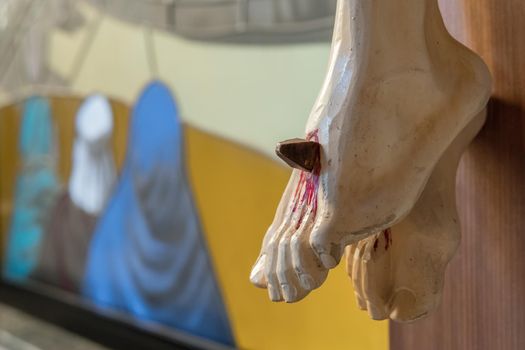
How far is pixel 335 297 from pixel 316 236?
0.29 m

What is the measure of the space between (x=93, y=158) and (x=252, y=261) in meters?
0.32

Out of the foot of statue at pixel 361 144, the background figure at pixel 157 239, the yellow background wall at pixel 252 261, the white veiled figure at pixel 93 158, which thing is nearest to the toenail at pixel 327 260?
the foot of statue at pixel 361 144

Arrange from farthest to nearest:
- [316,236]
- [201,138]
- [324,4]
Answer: [201,138] → [324,4] → [316,236]

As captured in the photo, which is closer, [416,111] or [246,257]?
[416,111]

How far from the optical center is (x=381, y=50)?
295 mm

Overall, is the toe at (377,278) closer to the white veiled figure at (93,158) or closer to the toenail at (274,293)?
the toenail at (274,293)

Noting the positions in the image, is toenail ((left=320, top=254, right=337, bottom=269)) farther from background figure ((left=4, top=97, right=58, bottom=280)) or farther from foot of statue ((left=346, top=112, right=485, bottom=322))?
background figure ((left=4, top=97, right=58, bottom=280))

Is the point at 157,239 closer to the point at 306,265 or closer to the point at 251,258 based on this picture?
the point at 251,258

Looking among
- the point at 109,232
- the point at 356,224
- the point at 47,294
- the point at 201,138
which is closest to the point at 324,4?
the point at 201,138

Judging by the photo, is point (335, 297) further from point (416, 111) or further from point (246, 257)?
point (416, 111)

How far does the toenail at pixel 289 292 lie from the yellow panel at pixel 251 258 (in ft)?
0.86

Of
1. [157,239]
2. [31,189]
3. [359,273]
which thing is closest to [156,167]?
[157,239]

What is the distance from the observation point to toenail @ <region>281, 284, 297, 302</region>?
0.95 ft

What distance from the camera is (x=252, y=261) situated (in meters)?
0.65
